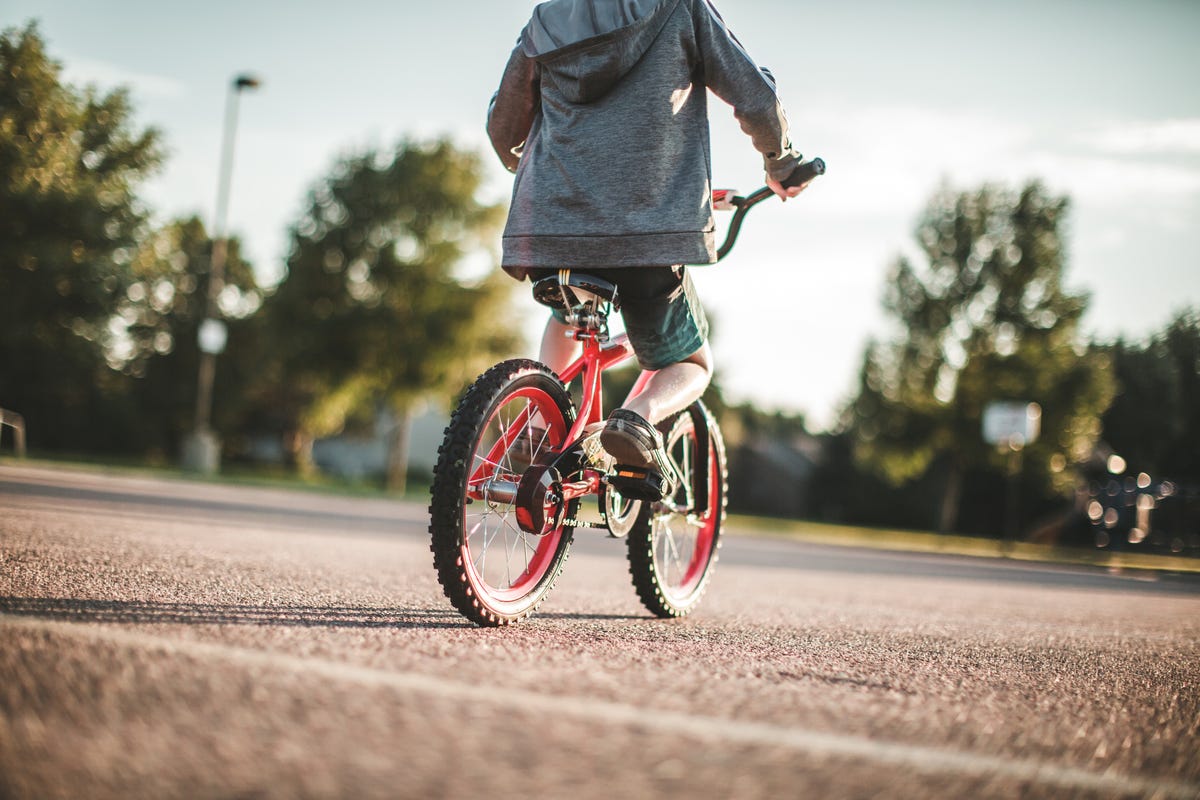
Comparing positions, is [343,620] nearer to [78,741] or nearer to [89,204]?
[78,741]

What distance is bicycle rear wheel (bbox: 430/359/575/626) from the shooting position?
2.41 meters

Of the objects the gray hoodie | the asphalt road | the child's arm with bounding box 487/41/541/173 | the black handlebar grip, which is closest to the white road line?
the asphalt road

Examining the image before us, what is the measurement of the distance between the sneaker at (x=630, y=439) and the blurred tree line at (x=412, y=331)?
65.9 ft

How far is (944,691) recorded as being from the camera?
2.10 metres

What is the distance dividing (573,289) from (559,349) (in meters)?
0.41

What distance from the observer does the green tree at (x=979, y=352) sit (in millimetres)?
36625

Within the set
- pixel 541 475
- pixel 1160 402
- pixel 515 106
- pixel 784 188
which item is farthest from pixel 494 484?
pixel 1160 402

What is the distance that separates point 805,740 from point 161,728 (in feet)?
3.29

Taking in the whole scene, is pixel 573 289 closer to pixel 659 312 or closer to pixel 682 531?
pixel 659 312

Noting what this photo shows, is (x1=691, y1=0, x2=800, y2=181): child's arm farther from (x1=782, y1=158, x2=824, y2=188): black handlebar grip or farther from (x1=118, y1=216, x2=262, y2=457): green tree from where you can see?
(x1=118, y1=216, x2=262, y2=457): green tree

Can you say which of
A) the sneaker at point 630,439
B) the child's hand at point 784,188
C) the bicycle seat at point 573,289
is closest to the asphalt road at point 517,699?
the sneaker at point 630,439

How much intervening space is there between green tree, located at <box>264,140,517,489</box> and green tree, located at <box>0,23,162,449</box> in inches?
408

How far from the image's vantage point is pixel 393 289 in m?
32.2

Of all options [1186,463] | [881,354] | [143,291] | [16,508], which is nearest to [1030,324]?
[881,354]
